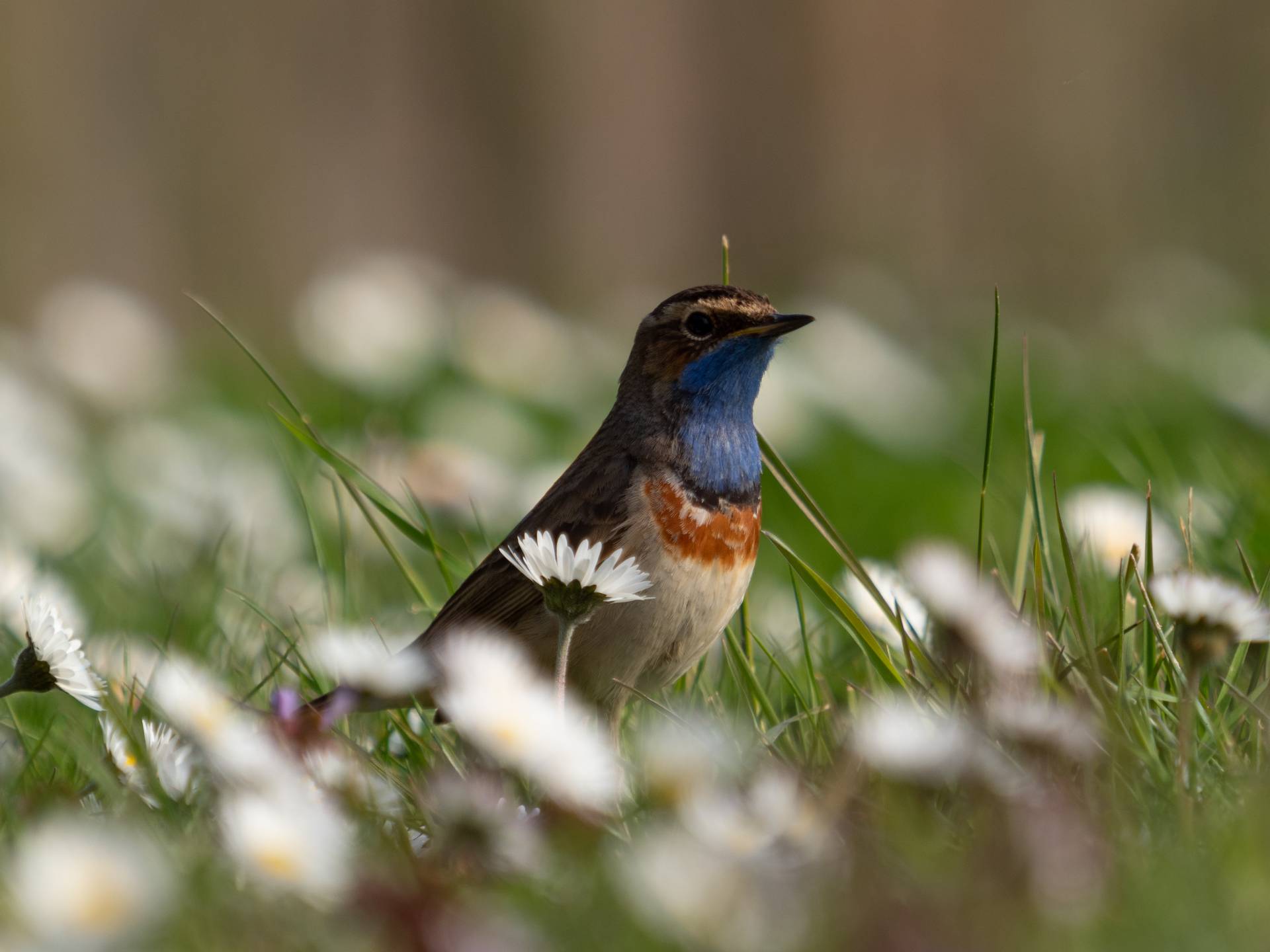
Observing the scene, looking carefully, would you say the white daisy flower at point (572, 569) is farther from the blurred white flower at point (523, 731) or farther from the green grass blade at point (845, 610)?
the green grass blade at point (845, 610)

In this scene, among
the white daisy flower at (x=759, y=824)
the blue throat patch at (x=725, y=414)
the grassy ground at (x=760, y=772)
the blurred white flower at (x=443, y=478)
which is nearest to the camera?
the grassy ground at (x=760, y=772)

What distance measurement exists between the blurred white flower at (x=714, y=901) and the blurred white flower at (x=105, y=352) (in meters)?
5.97

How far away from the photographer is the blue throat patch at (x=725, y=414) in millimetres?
3525

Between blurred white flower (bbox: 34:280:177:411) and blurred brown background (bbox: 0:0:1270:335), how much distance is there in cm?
217

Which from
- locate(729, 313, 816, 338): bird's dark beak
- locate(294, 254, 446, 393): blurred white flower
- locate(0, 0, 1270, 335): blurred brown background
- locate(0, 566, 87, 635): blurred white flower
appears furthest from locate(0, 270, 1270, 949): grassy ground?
locate(0, 0, 1270, 335): blurred brown background

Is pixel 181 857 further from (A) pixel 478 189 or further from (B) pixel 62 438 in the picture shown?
(A) pixel 478 189

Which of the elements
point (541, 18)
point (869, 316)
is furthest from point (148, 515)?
point (541, 18)

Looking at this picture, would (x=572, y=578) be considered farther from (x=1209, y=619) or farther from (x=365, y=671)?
(x=1209, y=619)

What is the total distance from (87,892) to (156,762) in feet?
3.08

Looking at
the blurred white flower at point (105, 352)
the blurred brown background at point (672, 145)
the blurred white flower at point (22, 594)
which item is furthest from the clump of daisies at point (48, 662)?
the blurred brown background at point (672, 145)

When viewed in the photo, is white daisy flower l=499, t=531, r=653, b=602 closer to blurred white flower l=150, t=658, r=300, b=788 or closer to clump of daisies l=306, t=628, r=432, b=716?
clump of daisies l=306, t=628, r=432, b=716

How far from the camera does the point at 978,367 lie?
331 inches

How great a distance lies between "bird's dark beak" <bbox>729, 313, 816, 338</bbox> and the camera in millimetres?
3537

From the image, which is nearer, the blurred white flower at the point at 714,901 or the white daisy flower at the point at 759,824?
the blurred white flower at the point at 714,901
